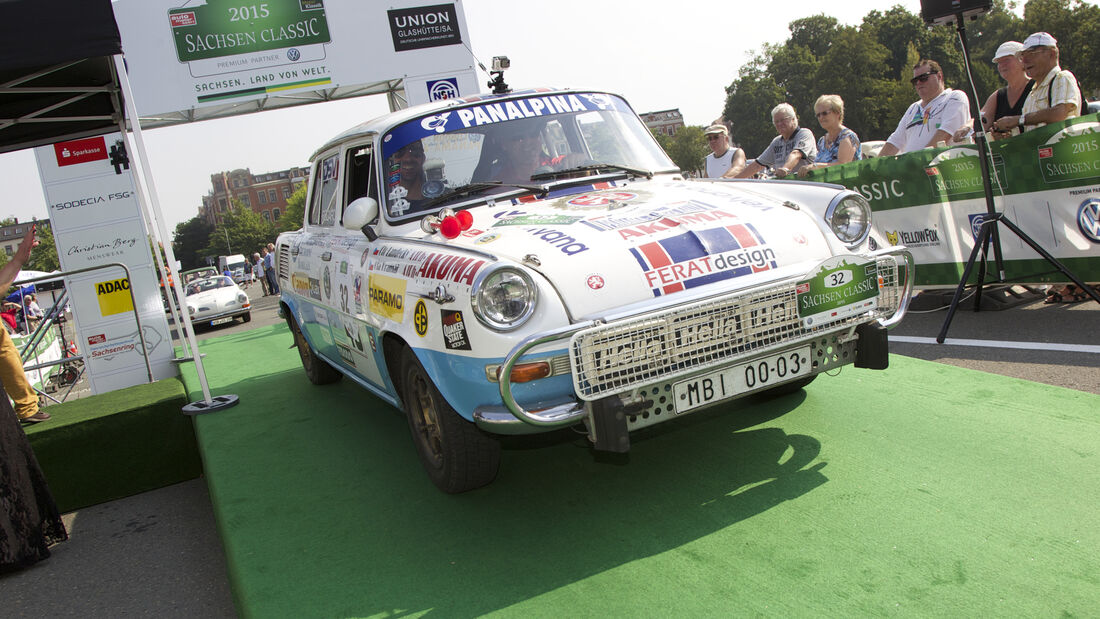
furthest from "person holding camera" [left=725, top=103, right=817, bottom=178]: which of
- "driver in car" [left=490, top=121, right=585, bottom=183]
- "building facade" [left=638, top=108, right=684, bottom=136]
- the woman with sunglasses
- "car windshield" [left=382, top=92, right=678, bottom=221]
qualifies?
"building facade" [left=638, top=108, right=684, bottom=136]

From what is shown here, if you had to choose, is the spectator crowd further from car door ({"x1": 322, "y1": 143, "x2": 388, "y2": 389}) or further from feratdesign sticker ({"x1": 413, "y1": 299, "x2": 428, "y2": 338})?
feratdesign sticker ({"x1": 413, "y1": 299, "x2": 428, "y2": 338})

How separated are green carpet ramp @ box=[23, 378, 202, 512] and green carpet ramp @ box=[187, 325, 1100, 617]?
1117 millimetres

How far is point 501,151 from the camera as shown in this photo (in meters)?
4.20

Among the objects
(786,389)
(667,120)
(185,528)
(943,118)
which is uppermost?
(667,120)

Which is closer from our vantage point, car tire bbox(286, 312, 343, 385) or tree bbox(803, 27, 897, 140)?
car tire bbox(286, 312, 343, 385)

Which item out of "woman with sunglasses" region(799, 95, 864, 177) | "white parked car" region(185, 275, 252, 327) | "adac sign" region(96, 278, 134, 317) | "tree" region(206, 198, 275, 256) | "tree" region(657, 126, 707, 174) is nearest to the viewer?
"woman with sunglasses" region(799, 95, 864, 177)

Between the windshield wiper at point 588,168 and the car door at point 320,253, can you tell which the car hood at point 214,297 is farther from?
the windshield wiper at point 588,168

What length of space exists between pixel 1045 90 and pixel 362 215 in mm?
5543

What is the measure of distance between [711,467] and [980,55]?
7951 cm

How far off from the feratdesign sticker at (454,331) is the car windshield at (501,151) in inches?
43.9

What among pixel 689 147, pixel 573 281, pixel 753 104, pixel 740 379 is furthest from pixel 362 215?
pixel 689 147

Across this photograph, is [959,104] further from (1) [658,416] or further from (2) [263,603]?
(2) [263,603]

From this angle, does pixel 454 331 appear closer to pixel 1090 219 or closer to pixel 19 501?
pixel 19 501

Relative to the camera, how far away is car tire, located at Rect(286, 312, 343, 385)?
6.26 meters
